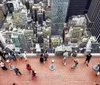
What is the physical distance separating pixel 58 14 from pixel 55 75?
4411 cm

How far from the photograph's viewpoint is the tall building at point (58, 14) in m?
50.8

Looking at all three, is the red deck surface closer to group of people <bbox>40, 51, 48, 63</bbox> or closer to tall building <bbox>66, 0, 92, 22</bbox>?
group of people <bbox>40, 51, 48, 63</bbox>

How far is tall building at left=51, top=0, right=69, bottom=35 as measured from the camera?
50.8 meters

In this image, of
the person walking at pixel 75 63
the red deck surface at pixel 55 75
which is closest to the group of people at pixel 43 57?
the red deck surface at pixel 55 75

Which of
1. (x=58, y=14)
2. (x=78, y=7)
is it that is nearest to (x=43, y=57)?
(x=58, y=14)

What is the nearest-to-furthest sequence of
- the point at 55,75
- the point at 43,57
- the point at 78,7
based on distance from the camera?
the point at 55,75
the point at 43,57
the point at 78,7

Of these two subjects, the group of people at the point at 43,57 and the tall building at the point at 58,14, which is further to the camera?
the tall building at the point at 58,14

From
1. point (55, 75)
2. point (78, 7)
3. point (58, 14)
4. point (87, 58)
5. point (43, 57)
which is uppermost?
point (87, 58)

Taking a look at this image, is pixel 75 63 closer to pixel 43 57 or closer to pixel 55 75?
pixel 55 75

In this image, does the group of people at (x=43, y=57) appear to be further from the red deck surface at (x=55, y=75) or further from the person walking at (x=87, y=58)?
the person walking at (x=87, y=58)

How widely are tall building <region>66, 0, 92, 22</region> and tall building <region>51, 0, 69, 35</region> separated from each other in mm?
17032

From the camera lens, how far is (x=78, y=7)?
73.2m

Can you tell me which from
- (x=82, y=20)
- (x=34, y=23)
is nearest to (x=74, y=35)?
(x=82, y=20)

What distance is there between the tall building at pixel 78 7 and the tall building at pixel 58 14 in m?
17.0
